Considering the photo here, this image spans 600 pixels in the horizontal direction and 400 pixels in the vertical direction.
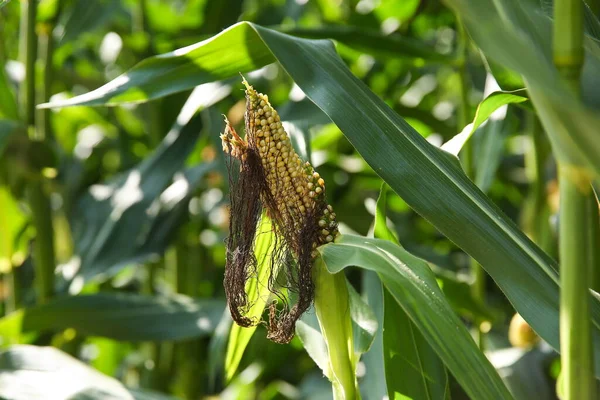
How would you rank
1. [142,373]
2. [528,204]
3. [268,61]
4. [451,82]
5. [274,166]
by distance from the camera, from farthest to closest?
1. [451,82]
2. [142,373]
3. [528,204]
4. [268,61]
5. [274,166]

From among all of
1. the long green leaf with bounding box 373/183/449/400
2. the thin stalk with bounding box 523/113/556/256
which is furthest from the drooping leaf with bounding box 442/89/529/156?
the thin stalk with bounding box 523/113/556/256

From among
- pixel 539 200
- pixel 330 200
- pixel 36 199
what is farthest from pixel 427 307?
pixel 330 200

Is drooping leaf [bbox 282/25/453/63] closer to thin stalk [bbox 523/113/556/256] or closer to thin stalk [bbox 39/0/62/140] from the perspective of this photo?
thin stalk [bbox 523/113/556/256]

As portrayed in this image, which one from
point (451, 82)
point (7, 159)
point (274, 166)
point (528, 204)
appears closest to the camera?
point (274, 166)

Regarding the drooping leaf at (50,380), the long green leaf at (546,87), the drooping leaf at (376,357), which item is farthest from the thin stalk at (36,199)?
the long green leaf at (546,87)

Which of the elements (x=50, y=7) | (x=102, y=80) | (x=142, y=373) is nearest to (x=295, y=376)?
(x=142, y=373)

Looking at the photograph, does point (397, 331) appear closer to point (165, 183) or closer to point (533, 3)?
point (533, 3)
